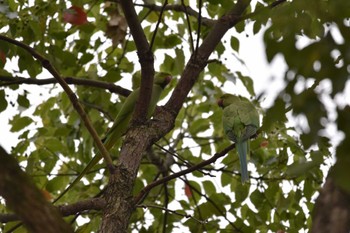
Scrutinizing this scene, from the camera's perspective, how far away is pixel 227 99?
4867 millimetres

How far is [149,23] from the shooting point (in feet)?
16.3

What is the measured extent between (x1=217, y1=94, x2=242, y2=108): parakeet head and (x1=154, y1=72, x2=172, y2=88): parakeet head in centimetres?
51

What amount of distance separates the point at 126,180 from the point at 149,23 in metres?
2.59

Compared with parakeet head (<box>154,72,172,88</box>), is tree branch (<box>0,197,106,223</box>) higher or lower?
lower

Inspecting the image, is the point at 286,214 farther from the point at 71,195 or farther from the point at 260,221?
the point at 71,195

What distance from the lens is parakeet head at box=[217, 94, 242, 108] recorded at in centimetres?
479

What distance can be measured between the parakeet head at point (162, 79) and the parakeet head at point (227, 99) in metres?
0.51

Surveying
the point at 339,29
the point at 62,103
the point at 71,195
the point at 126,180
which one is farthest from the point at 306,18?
the point at 62,103

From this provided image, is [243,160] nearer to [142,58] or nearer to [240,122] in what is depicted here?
[240,122]

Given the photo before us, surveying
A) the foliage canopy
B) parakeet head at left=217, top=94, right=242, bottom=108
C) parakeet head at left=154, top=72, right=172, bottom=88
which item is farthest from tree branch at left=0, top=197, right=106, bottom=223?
parakeet head at left=217, top=94, right=242, bottom=108

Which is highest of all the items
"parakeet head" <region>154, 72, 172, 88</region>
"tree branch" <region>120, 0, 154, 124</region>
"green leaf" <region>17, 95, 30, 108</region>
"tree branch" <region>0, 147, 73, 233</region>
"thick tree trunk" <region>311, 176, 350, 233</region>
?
"parakeet head" <region>154, 72, 172, 88</region>

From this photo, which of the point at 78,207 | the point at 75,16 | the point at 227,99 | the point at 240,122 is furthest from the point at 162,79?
the point at 78,207

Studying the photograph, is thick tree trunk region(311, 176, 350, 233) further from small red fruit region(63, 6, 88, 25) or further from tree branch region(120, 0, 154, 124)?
small red fruit region(63, 6, 88, 25)

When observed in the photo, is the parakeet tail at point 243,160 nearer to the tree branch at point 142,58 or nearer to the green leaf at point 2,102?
the tree branch at point 142,58
